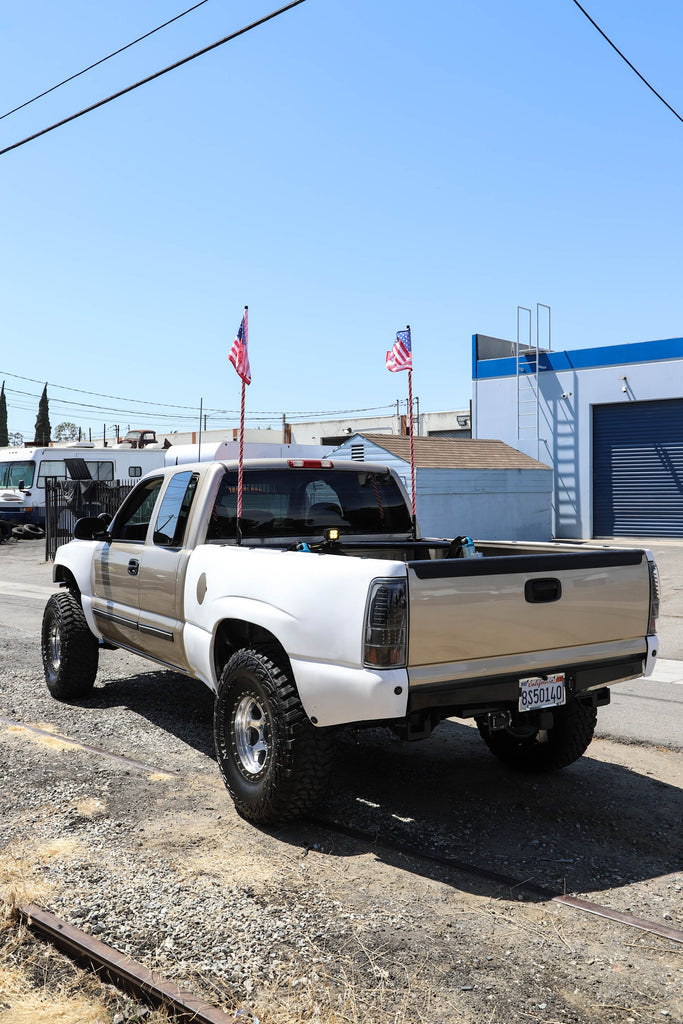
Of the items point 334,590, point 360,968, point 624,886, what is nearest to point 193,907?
point 360,968

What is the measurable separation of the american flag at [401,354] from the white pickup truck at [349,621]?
1.21 meters

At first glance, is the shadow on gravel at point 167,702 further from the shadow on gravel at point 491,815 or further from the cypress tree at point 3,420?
the cypress tree at point 3,420

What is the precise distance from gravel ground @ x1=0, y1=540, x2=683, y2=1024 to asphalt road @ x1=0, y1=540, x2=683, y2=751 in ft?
1.74

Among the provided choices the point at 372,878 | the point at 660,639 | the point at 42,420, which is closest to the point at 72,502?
the point at 660,639

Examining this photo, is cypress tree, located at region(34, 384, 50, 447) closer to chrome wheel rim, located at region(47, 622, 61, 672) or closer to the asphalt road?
the asphalt road

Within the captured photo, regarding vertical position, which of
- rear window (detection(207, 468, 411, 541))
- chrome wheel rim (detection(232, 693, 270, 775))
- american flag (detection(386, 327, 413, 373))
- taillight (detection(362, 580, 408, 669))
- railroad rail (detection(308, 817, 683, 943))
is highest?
american flag (detection(386, 327, 413, 373))

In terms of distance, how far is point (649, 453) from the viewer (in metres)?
25.5

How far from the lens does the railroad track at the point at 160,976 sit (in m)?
3.08

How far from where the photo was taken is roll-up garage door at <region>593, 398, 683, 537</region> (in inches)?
990

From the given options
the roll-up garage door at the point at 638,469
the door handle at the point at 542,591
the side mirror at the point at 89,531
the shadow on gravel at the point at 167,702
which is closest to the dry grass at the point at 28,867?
the shadow on gravel at the point at 167,702

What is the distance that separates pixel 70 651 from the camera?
7547 mm

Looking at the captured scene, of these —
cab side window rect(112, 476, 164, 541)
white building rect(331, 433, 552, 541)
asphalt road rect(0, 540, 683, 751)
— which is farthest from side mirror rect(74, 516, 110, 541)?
white building rect(331, 433, 552, 541)

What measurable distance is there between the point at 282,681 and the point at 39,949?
1620 mm

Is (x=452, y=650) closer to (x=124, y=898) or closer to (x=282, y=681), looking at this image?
(x=282, y=681)
